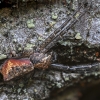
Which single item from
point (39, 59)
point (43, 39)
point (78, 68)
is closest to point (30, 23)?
point (43, 39)

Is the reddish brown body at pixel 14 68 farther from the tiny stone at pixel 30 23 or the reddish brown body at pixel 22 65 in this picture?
the tiny stone at pixel 30 23

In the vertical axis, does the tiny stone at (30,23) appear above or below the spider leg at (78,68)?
above

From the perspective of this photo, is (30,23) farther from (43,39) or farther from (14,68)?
(14,68)

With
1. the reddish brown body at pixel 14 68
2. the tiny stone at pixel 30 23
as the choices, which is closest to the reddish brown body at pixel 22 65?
the reddish brown body at pixel 14 68

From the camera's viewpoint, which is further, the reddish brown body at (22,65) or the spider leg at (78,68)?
the spider leg at (78,68)

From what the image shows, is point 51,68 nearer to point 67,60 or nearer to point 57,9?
point 67,60

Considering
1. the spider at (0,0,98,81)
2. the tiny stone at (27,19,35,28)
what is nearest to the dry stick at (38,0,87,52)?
the spider at (0,0,98,81)
